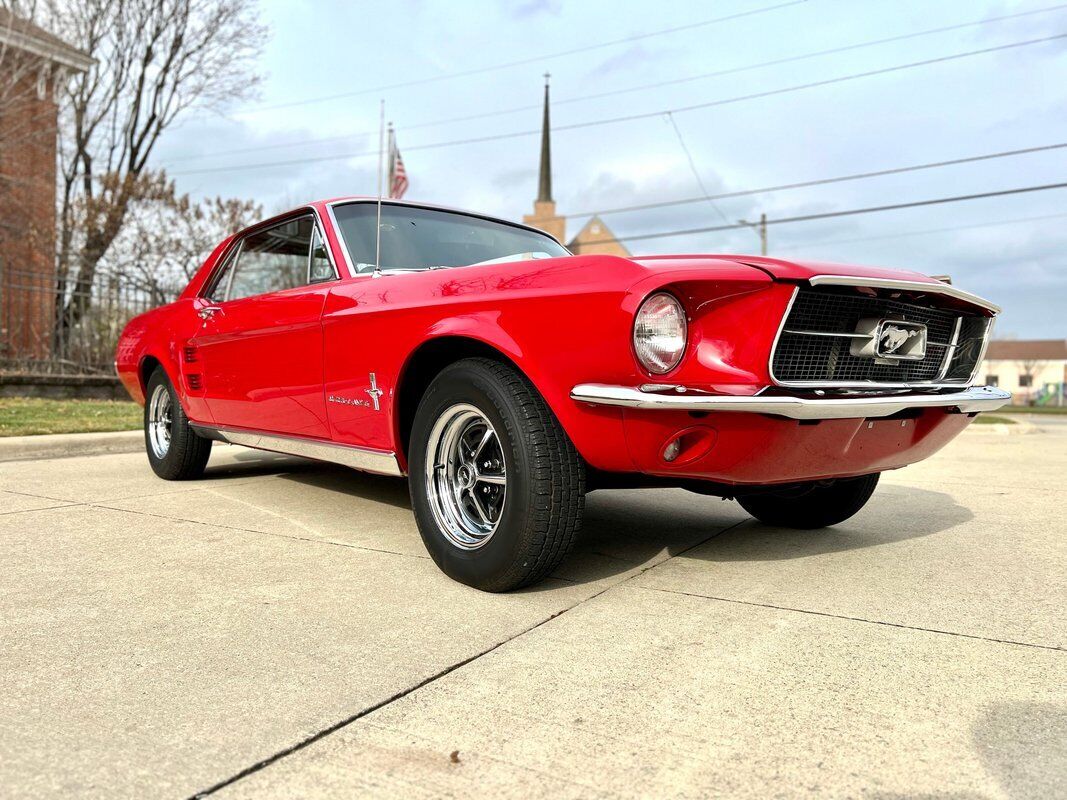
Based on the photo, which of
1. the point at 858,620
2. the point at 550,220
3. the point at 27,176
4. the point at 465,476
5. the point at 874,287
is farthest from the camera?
the point at 550,220

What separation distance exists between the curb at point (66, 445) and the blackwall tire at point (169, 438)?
1.35m

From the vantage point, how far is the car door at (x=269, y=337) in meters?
3.70

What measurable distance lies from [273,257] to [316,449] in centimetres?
196

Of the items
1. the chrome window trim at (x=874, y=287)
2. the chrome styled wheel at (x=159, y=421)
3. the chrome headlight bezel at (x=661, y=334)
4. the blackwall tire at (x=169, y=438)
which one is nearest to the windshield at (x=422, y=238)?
the chrome headlight bezel at (x=661, y=334)

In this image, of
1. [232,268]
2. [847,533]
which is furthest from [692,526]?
[232,268]

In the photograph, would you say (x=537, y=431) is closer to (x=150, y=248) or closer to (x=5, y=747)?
(x=5, y=747)

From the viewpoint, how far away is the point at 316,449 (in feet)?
12.3

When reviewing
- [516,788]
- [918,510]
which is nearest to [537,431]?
[516,788]

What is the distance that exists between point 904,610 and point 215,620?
2112 mm

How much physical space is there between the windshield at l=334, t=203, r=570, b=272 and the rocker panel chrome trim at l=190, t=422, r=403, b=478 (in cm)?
81

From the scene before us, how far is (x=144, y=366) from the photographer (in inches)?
218

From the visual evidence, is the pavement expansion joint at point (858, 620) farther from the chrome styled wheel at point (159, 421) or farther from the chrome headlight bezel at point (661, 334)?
the chrome styled wheel at point (159, 421)

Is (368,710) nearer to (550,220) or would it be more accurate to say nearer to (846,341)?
(846,341)

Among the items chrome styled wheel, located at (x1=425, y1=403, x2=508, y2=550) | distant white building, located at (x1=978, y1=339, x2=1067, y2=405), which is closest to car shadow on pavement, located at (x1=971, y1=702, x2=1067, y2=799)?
chrome styled wheel, located at (x1=425, y1=403, x2=508, y2=550)
